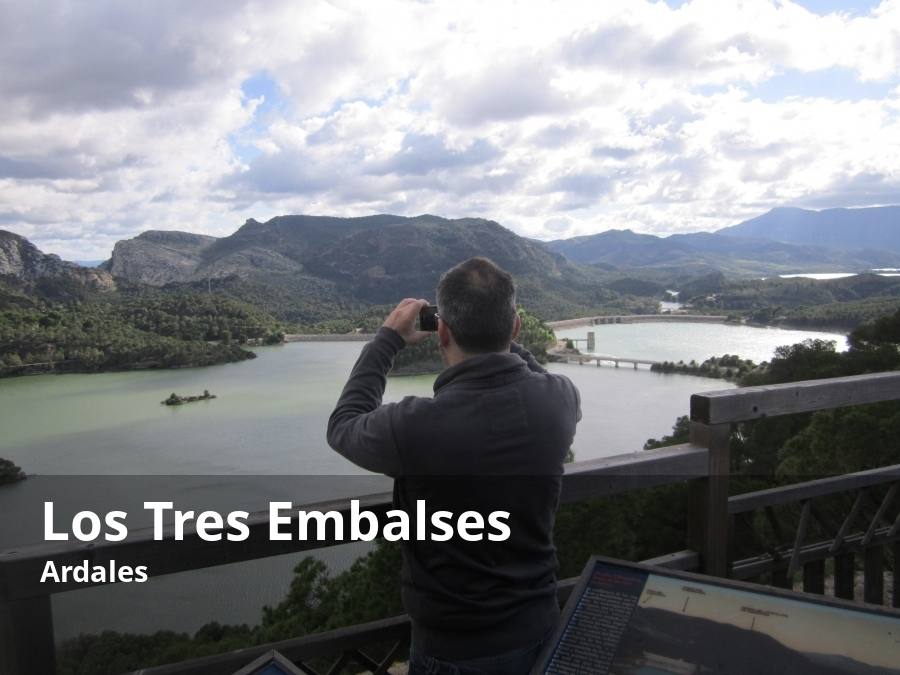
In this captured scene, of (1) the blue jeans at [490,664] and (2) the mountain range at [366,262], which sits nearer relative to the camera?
(1) the blue jeans at [490,664]


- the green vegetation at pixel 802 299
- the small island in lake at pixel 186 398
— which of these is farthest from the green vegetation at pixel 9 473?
the green vegetation at pixel 802 299

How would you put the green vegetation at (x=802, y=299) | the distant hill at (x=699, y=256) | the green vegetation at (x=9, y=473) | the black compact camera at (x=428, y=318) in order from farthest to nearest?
the distant hill at (x=699, y=256) → the green vegetation at (x=802, y=299) → the green vegetation at (x=9, y=473) → the black compact camera at (x=428, y=318)

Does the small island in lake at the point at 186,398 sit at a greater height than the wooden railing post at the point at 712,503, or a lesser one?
lesser

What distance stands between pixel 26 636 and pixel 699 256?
109 m

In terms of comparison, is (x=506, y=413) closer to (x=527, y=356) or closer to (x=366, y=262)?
(x=527, y=356)

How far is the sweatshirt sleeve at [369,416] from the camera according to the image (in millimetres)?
1012

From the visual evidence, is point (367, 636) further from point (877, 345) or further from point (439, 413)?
point (877, 345)

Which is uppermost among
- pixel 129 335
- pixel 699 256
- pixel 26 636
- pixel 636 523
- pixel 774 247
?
pixel 774 247

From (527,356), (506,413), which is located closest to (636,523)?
(527,356)

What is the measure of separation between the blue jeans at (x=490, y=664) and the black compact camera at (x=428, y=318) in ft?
1.70

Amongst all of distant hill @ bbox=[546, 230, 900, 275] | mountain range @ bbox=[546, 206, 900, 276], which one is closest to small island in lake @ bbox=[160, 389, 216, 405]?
mountain range @ bbox=[546, 206, 900, 276]

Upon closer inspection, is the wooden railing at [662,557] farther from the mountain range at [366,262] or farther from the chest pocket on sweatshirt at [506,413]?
the mountain range at [366,262]

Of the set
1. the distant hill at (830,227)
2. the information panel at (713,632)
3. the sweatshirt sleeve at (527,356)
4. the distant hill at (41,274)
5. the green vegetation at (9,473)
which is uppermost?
the distant hill at (830,227)

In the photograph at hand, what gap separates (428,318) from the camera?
1220 millimetres
